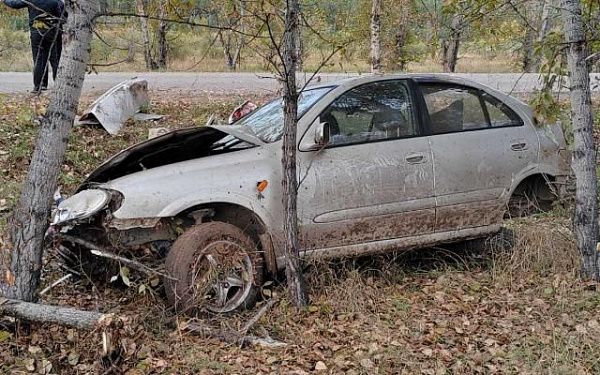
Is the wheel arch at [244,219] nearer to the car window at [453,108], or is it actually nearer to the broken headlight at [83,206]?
the broken headlight at [83,206]

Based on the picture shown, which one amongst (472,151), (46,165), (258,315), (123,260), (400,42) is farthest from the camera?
(400,42)

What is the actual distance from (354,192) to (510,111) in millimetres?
1791

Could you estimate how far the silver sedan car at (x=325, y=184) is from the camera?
13.5 ft

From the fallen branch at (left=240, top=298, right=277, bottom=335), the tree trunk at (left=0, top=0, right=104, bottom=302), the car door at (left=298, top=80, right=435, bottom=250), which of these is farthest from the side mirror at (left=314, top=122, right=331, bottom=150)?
the tree trunk at (left=0, top=0, right=104, bottom=302)

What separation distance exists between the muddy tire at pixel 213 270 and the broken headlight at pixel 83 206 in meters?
0.58

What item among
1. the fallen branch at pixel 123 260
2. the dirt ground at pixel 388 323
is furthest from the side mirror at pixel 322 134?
the fallen branch at pixel 123 260

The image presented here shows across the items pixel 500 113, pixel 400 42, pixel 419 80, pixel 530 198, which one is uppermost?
pixel 400 42

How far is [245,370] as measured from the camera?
3.49 metres

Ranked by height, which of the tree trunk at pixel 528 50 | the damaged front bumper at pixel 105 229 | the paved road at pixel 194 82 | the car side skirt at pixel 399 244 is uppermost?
the paved road at pixel 194 82

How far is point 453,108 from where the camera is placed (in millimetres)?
5199

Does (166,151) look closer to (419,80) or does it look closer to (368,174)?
(368,174)

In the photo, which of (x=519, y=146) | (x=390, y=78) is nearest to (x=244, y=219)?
(x=390, y=78)

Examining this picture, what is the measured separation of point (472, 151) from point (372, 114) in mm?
924

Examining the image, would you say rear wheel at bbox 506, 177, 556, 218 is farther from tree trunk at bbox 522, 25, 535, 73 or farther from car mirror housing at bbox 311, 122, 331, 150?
car mirror housing at bbox 311, 122, 331, 150
